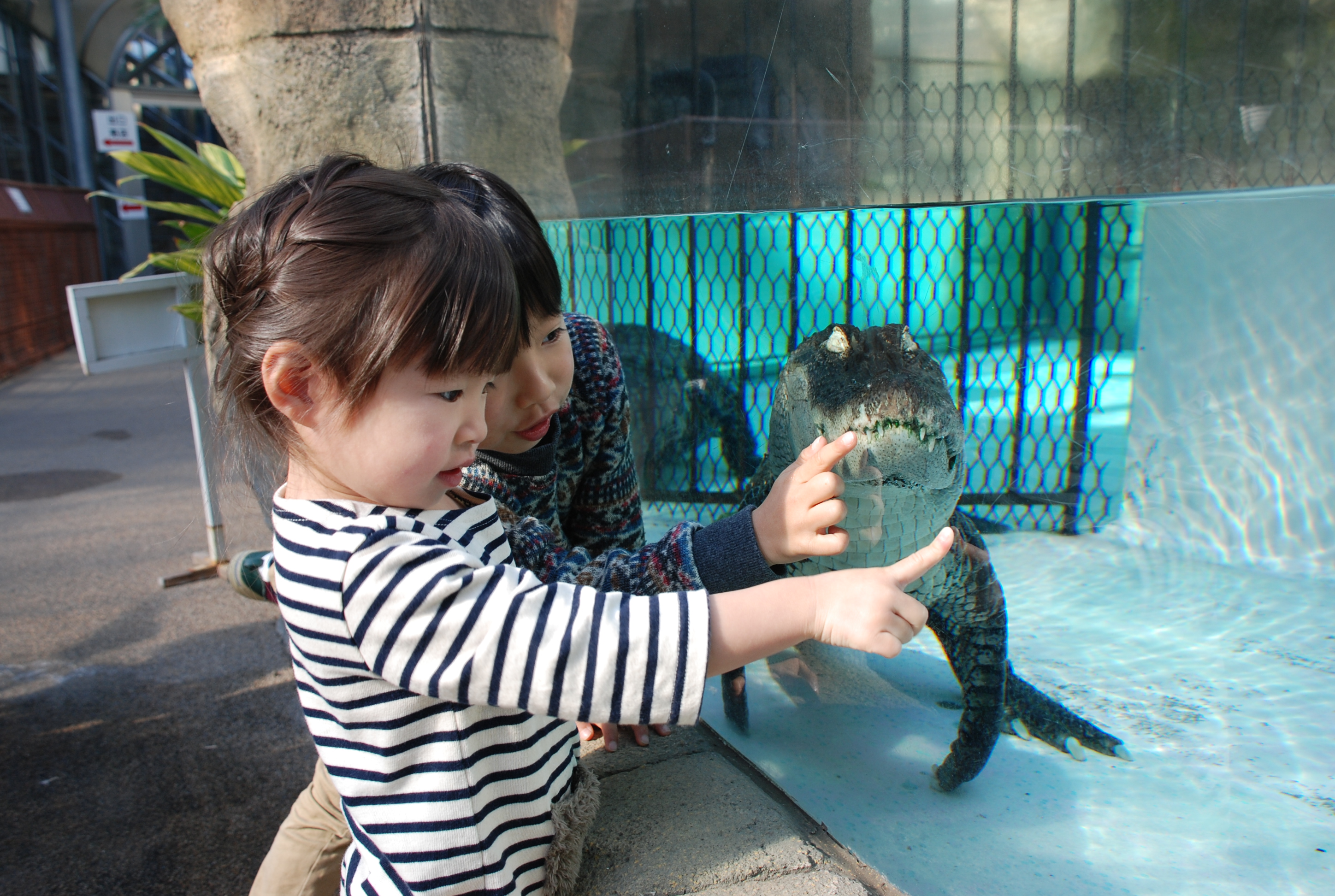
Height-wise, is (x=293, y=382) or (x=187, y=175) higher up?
(x=187, y=175)

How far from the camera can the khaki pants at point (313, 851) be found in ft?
4.82

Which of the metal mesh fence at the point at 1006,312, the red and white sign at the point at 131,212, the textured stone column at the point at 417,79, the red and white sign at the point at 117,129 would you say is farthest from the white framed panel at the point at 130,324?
the red and white sign at the point at 117,129

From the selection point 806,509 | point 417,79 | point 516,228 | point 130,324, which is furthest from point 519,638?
point 130,324

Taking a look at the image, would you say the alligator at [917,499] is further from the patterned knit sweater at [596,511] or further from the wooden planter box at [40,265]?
the wooden planter box at [40,265]

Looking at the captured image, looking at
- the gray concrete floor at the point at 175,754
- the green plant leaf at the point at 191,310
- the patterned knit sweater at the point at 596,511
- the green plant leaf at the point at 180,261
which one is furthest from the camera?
the green plant leaf at the point at 191,310

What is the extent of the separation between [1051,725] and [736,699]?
583 millimetres

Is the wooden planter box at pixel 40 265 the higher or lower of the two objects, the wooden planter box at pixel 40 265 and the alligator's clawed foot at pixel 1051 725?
the higher

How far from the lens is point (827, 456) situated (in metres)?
1.01

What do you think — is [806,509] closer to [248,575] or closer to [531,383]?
[531,383]

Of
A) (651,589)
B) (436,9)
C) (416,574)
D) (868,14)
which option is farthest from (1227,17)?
(436,9)

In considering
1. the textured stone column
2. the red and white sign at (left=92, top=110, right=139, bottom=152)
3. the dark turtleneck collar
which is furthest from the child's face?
the red and white sign at (left=92, top=110, right=139, bottom=152)

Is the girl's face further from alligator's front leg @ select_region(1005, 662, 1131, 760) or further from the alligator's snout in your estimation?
alligator's front leg @ select_region(1005, 662, 1131, 760)

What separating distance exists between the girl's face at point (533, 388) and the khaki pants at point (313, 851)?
66 centimetres

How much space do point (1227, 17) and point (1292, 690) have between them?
110cm
